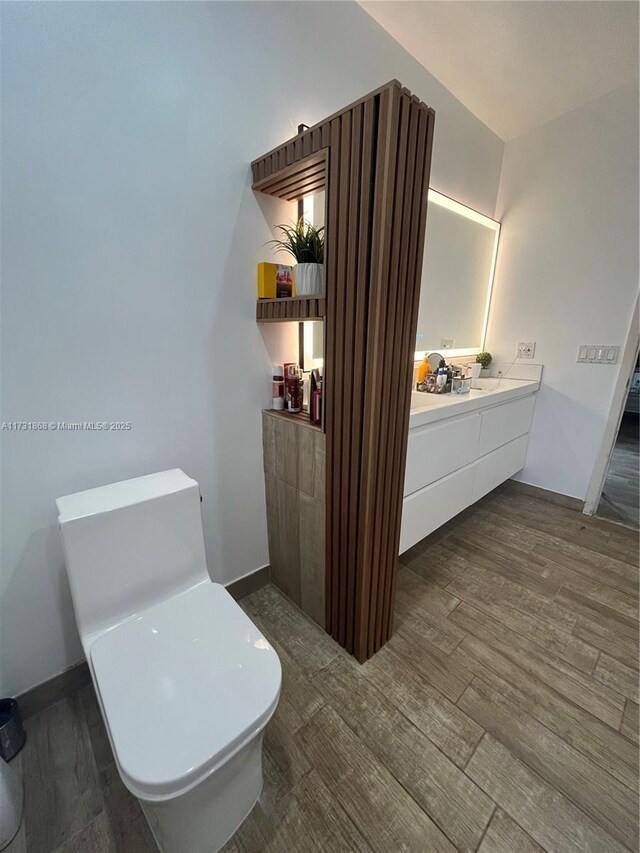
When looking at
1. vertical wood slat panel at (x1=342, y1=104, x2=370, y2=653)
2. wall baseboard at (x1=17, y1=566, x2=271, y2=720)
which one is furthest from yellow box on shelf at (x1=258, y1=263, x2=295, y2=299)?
wall baseboard at (x1=17, y1=566, x2=271, y2=720)

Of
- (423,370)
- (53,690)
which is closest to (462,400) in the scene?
(423,370)

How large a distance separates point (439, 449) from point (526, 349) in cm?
156

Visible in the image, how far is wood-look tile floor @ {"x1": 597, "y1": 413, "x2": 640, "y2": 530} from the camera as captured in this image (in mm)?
2480

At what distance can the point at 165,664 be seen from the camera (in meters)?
0.88

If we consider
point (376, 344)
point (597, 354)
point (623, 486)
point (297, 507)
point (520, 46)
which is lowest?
point (623, 486)

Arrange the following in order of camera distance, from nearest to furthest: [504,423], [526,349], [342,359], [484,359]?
[342,359] → [504,423] → [526,349] → [484,359]

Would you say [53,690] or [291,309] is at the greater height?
[291,309]

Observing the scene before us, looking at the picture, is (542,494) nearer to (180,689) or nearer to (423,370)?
(423,370)

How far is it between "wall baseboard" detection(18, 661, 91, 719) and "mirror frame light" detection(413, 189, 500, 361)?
215cm

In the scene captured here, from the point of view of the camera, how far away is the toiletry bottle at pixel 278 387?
60.2 inches

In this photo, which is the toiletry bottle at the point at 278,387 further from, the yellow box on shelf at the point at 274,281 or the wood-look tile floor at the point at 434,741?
the wood-look tile floor at the point at 434,741

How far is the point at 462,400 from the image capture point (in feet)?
5.91

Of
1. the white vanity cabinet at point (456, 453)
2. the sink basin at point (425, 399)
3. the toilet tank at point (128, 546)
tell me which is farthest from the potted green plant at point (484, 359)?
the toilet tank at point (128, 546)

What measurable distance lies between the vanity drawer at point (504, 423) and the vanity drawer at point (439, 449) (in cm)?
12
